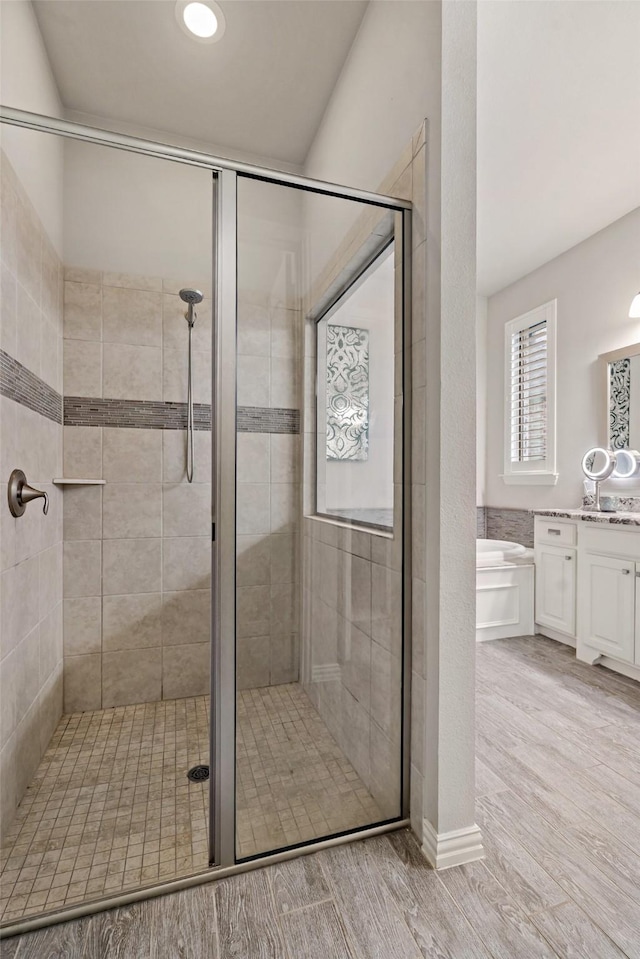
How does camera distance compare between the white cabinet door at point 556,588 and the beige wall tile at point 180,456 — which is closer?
the beige wall tile at point 180,456

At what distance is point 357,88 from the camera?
78.2 inches

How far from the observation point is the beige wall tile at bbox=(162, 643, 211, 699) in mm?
2404

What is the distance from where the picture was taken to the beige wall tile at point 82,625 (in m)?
2.25

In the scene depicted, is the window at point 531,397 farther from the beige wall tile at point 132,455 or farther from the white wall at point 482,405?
the beige wall tile at point 132,455

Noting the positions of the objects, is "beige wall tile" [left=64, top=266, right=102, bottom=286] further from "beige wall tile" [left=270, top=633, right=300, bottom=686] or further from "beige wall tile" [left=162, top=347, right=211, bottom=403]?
"beige wall tile" [left=270, top=633, right=300, bottom=686]

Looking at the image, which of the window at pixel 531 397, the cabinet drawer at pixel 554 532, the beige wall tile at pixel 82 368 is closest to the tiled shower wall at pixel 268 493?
the beige wall tile at pixel 82 368

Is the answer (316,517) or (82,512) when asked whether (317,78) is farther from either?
(82,512)

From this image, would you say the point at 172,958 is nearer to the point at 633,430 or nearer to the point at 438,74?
the point at 438,74

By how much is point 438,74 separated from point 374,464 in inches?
43.2

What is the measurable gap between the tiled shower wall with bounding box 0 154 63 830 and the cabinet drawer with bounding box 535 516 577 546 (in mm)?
2888

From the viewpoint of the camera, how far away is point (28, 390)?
170cm

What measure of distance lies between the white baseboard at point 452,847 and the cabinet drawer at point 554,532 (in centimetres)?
212

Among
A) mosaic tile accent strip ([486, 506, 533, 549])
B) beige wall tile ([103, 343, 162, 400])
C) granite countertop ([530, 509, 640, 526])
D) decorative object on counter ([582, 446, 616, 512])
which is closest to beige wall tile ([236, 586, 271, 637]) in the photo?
beige wall tile ([103, 343, 162, 400])

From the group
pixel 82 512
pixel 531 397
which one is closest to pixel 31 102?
pixel 82 512
